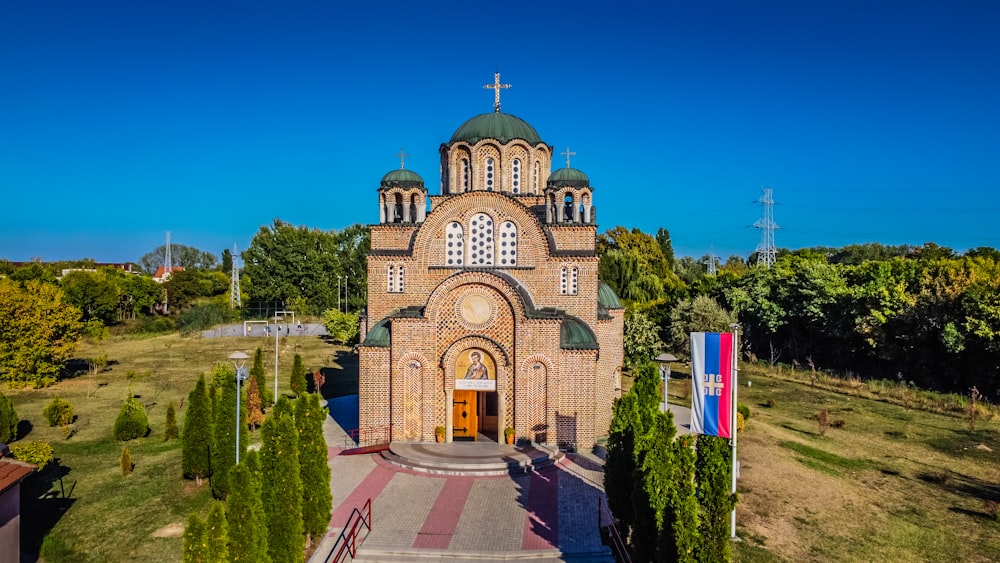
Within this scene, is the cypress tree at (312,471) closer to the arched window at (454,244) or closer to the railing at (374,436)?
the railing at (374,436)

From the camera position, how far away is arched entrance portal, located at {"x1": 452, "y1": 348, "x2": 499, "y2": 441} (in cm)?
1995

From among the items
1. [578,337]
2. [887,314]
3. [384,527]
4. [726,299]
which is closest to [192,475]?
[384,527]

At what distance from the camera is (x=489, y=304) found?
19.7 m

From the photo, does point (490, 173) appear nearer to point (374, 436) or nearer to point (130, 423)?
point (374, 436)

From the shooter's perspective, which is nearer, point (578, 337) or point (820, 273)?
point (578, 337)

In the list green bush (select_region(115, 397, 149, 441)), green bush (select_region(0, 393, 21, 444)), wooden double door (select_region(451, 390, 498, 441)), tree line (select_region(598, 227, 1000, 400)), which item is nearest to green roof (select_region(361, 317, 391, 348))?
wooden double door (select_region(451, 390, 498, 441))

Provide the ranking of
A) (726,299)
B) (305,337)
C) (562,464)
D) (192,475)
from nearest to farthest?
(192,475) → (562,464) → (726,299) → (305,337)

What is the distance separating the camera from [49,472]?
1800 centimetres

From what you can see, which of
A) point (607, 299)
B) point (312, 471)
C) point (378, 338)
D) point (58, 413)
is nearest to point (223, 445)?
point (312, 471)

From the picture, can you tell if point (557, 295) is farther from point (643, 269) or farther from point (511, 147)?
point (643, 269)

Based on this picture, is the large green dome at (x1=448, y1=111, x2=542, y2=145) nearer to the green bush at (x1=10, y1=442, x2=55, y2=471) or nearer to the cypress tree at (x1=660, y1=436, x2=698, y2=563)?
the cypress tree at (x1=660, y1=436, x2=698, y2=563)

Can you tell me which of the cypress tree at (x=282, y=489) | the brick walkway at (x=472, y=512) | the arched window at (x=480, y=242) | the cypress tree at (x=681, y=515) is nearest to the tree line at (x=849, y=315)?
the arched window at (x=480, y=242)

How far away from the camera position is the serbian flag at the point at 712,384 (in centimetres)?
1253

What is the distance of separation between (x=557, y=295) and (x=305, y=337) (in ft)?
→ 127
